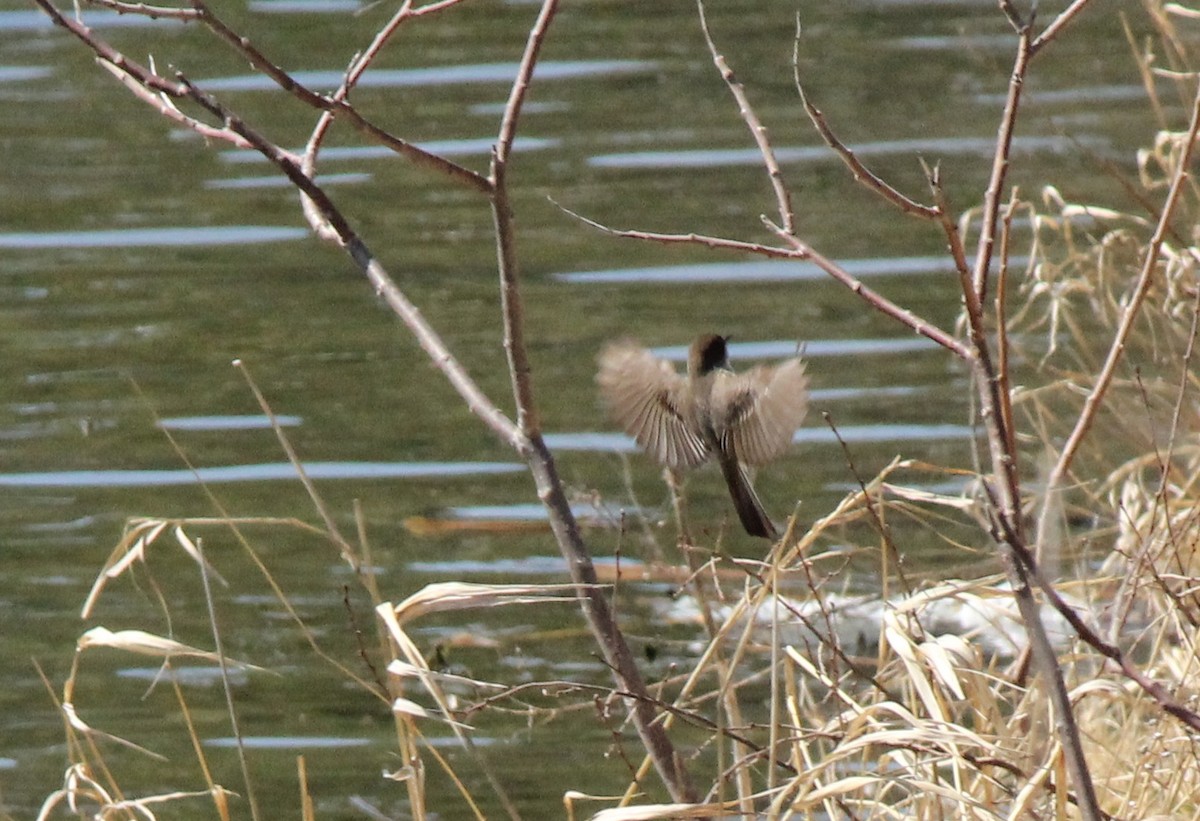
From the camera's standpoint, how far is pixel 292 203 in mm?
8336

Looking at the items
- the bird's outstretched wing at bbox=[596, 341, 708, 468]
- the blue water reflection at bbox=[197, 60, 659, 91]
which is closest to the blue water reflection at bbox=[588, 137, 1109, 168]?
the blue water reflection at bbox=[197, 60, 659, 91]

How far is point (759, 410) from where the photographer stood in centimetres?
320

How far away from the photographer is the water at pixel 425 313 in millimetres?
4898

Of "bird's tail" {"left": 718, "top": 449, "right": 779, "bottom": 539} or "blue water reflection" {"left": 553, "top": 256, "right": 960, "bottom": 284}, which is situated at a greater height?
"bird's tail" {"left": 718, "top": 449, "right": 779, "bottom": 539}

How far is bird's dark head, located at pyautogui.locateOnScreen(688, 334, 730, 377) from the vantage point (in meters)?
3.43

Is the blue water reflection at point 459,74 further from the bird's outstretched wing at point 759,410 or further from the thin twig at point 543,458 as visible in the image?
the thin twig at point 543,458

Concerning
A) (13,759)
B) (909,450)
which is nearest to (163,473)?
(13,759)

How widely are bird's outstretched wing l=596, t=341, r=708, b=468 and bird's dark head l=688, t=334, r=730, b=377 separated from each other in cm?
7

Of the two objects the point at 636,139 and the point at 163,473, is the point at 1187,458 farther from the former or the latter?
the point at 636,139

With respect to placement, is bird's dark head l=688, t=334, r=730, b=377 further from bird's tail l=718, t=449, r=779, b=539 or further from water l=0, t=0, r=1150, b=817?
water l=0, t=0, r=1150, b=817

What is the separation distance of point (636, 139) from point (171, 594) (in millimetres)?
4077

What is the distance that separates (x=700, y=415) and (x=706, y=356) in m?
0.20

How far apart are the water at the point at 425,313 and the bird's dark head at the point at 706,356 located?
2.68 ft

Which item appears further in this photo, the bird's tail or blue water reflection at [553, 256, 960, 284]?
blue water reflection at [553, 256, 960, 284]
